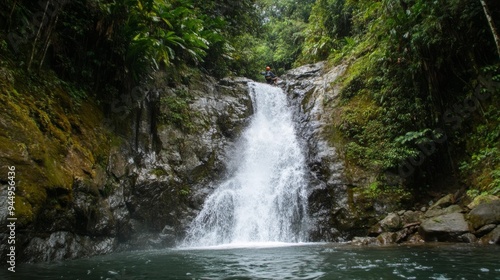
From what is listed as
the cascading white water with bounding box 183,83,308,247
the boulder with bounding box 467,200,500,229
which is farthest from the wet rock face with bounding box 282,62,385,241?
the boulder with bounding box 467,200,500,229

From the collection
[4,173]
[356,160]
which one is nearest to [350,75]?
[356,160]

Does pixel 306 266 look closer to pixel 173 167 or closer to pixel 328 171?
pixel 328 171

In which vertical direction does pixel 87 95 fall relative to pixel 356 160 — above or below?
above

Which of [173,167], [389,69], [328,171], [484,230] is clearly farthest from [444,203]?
[173,167]

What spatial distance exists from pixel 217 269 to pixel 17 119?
4.27m

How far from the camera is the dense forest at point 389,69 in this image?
284 inches

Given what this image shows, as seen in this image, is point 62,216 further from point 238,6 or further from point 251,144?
point 238,6

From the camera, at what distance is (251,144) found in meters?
12.4

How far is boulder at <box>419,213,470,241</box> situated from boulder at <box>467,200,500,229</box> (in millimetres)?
180

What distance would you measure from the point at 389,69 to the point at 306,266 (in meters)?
7.67

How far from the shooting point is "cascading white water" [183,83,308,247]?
899 cm

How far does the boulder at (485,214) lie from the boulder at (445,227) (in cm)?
18

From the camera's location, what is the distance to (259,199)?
980 centimetres

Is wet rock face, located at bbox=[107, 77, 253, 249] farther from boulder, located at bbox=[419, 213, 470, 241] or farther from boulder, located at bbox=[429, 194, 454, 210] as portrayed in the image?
boulder, located at bbox=[429, 194, 454, 210]
